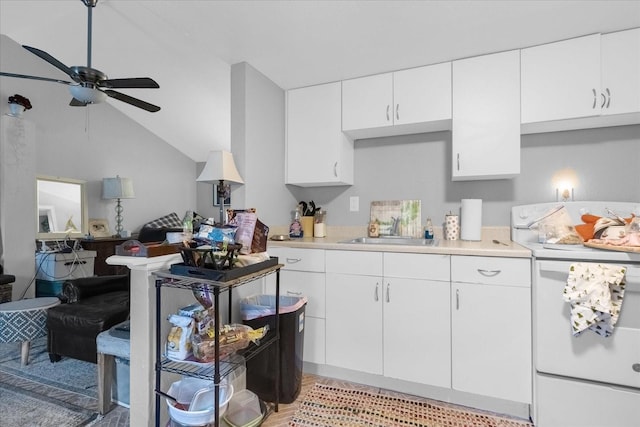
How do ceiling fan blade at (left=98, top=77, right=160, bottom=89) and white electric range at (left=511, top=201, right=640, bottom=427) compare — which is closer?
white electric range at (left=511, top=201, right=640, bottom=427)

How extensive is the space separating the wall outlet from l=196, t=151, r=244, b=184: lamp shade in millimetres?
1084

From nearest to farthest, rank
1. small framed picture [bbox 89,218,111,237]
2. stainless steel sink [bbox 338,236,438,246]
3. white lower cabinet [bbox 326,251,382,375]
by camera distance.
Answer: white lower cabinet [bbox 326,251,382,375], stainless steel sink [bbox 338,236,438,246], small framed picture [bbox 89,218,111,237]

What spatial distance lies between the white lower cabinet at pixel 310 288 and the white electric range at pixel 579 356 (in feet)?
4.00

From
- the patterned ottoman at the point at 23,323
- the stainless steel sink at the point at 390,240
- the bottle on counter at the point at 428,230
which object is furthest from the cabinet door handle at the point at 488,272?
the patterned ottoman at the point at 23,323

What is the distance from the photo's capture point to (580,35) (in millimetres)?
1857

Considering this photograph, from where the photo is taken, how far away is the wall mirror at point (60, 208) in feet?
12.6

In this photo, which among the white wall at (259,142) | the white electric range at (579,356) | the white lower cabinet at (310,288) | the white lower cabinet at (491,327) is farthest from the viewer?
the white wall at (259,142)

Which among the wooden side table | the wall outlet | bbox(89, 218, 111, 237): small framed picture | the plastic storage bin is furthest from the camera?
bbox(89, 218, 111, 237): small framed picture

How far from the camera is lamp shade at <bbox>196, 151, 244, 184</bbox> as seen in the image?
2.00 m

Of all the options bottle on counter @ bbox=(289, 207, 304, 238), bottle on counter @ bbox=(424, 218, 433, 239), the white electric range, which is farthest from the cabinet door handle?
bottle on counter @ bbox=(289, 207, 304, 238)

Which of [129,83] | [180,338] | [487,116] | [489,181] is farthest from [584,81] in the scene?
[129,83]

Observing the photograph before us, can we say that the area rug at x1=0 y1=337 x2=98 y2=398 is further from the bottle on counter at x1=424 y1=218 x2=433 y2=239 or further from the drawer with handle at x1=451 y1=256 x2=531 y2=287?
the bottle on counter at x1=424 y1=218 x2=433 y2=239

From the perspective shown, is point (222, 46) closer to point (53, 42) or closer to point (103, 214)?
point (53, 42)

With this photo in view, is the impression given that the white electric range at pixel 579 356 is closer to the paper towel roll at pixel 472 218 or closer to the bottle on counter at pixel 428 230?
the paper towel roll at pixel 472 218
